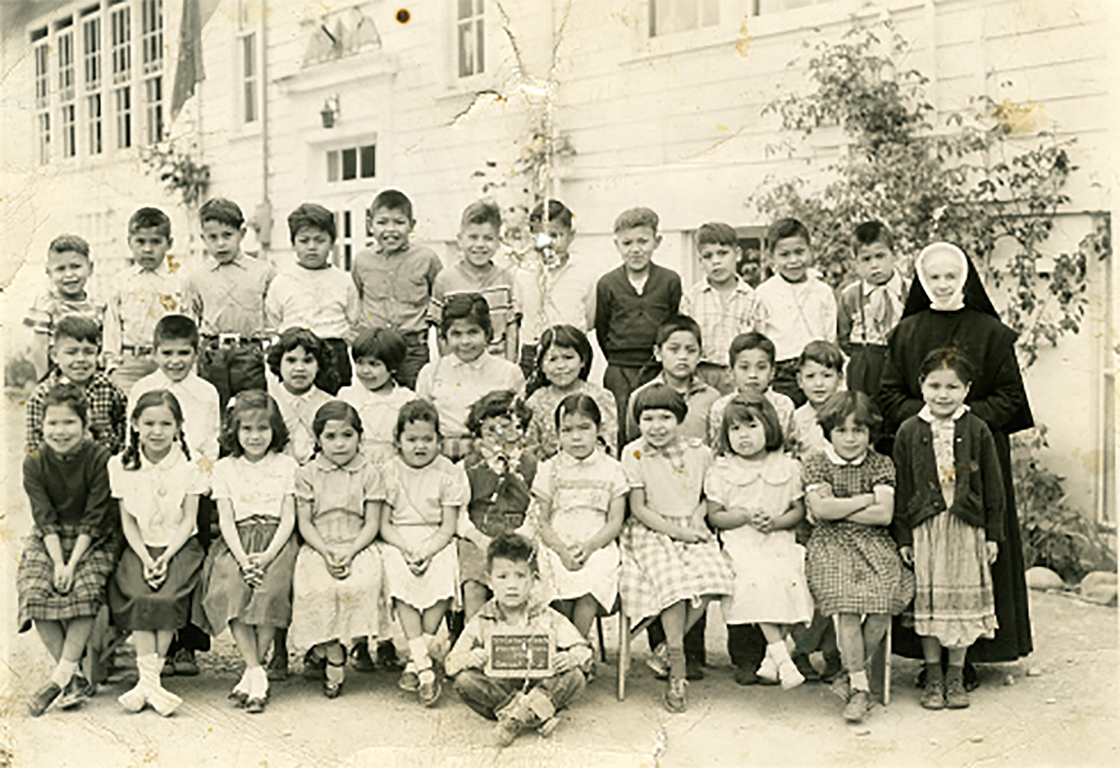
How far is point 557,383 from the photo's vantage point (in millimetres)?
4215

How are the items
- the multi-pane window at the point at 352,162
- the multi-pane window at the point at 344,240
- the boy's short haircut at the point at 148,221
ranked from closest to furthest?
the boy's short haircut at the point at 148,221
the multi-pane window at the point at 352,162
the multi-pane window at the point at 344,240

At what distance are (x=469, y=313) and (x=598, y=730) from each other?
1639 mm

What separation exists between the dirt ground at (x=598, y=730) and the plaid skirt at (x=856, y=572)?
391 millimetres

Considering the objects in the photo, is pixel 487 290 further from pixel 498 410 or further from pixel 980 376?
pixel 980 376

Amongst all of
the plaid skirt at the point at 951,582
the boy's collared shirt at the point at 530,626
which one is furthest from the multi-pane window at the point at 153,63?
the plaid skirt at the point at 951,582

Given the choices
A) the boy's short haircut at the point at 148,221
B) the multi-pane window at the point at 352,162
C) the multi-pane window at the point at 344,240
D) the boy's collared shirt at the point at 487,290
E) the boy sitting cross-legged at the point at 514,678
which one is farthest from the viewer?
the multi-pane window at the point at 344,240

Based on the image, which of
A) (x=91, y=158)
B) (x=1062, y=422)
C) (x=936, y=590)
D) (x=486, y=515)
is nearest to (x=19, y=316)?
(x=91, y=158)

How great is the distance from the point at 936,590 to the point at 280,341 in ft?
8.63

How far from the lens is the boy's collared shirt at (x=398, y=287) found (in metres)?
4.54

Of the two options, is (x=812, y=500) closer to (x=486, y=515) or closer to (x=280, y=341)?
(x=486, y=515)

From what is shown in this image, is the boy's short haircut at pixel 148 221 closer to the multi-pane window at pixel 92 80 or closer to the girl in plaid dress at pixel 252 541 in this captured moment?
the multi-pane window at pixel 92 80

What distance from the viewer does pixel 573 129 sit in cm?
460

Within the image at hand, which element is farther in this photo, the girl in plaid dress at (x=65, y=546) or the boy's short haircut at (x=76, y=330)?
the boy's short haircut at (x=76, y=330)

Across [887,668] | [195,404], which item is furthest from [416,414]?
[887,668]
